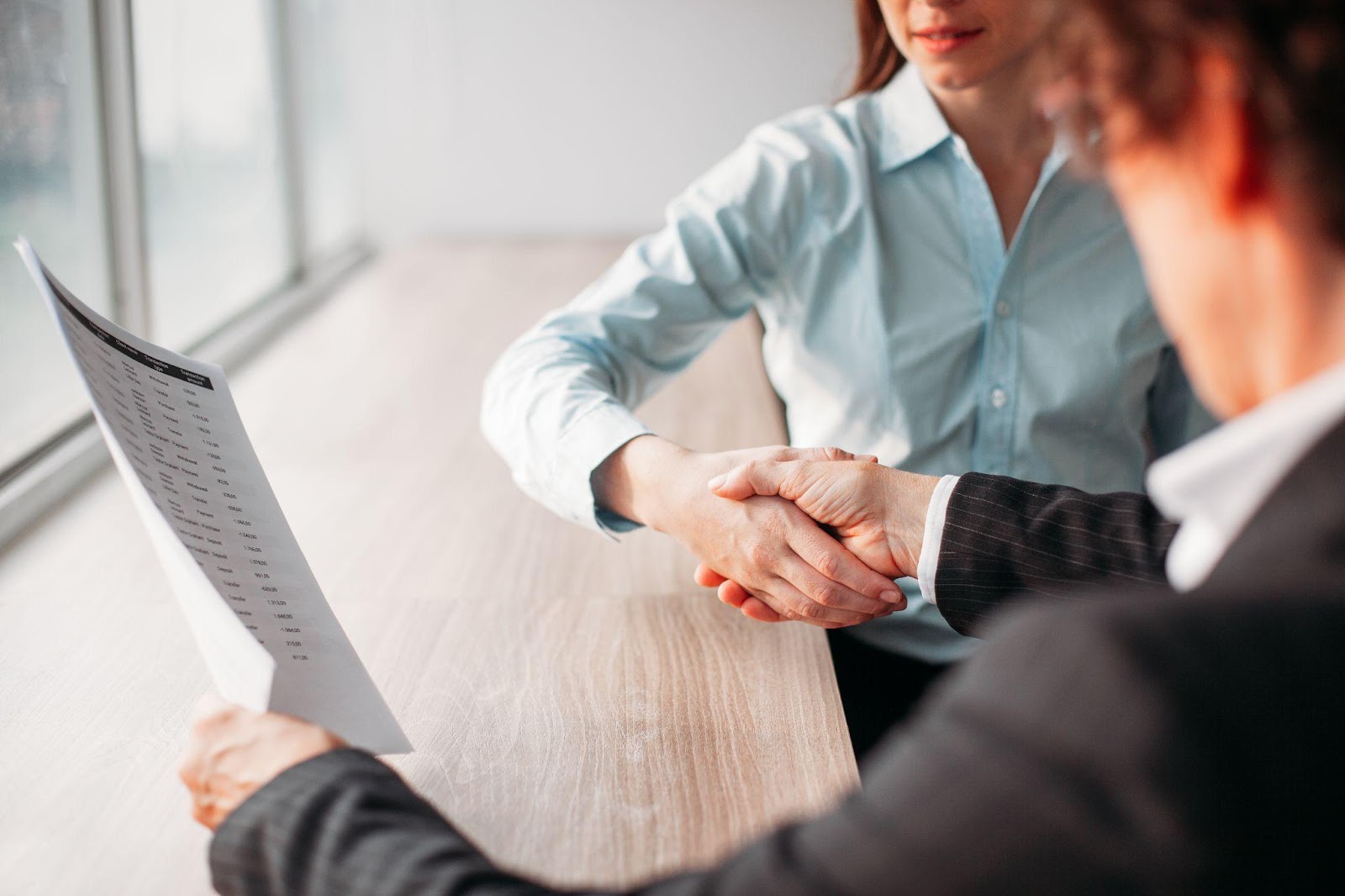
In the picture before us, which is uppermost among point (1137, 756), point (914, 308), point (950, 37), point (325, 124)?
point (950, 37)

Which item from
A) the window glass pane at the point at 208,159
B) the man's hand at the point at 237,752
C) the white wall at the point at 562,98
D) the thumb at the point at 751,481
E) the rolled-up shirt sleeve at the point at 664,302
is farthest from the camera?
the white wall at the point at 562,98

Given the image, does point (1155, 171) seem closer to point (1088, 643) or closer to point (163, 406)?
point (1088, 643)

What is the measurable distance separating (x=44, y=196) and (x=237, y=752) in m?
1.06

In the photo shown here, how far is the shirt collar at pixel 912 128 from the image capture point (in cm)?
119

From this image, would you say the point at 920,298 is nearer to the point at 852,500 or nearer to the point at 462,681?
the point at 852,500

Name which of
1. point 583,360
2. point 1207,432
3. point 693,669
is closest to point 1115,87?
point 693,669

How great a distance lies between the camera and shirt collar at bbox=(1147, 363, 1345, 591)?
17.5 inches

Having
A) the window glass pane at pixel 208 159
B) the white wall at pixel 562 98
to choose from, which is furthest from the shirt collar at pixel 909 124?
the white wall at pixel 562 98

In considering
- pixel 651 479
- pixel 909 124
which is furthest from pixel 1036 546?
pixel 909 124

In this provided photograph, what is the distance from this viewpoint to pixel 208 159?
2.13 metres

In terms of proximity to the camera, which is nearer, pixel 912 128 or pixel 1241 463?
pixel 1241 463

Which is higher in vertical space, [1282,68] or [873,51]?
[1282,68]

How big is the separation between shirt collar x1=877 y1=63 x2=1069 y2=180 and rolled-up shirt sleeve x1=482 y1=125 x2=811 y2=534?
91 millimetres

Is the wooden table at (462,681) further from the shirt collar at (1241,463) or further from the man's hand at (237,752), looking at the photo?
the shirt collar at (1241,463)
